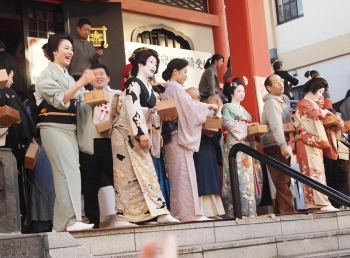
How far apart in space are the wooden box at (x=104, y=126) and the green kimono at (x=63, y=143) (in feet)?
2.71

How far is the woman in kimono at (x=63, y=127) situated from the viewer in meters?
5.16

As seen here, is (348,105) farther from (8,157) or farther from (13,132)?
(8,157)

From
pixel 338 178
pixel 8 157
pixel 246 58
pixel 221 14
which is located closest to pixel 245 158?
pixel 338 178

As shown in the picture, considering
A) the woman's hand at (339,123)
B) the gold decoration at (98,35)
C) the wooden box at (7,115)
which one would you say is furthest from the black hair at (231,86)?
the wooden box at (7,115)

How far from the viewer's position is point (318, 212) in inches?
299

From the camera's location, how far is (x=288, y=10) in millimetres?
20078

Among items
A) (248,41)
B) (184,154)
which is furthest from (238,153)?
(248,41)

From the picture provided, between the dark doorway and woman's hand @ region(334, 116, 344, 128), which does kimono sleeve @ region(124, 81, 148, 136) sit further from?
the dark doorway

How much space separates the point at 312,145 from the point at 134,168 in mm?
2876

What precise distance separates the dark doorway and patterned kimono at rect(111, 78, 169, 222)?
15.0 ft

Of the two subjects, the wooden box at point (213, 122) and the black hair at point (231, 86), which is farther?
the black hair at point (231, 86)

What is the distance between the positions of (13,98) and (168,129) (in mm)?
1628

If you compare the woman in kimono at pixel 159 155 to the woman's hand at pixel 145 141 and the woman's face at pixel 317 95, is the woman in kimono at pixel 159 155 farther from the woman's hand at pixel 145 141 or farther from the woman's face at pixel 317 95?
the woman's face at pixel 317 95

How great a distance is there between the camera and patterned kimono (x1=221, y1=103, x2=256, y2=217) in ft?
24.5
